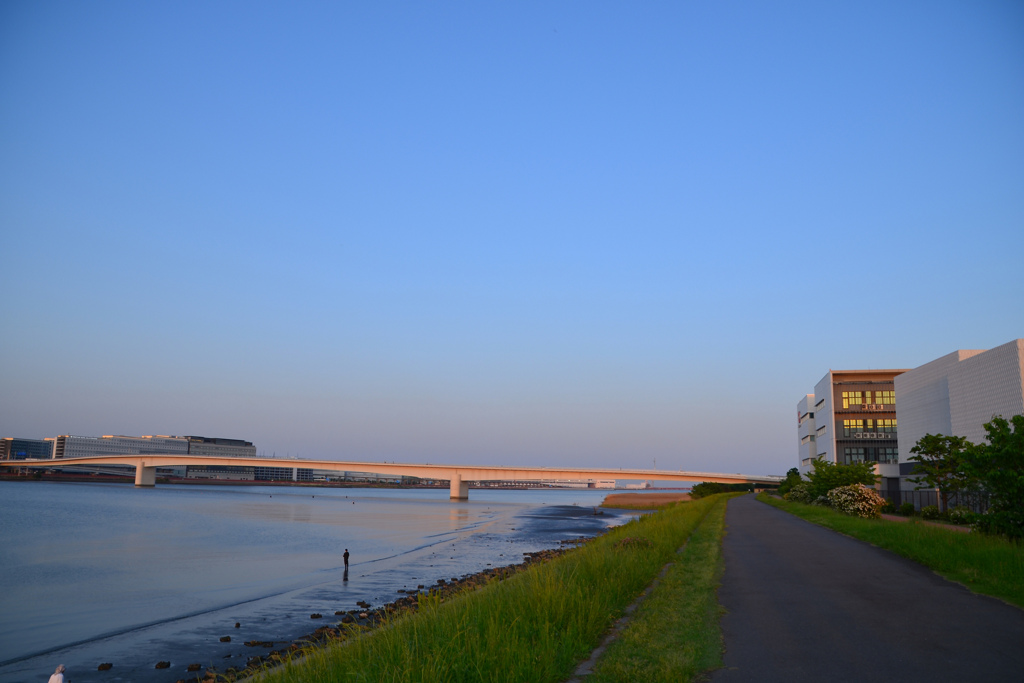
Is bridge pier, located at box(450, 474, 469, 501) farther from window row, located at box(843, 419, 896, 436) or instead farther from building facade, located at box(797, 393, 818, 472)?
window row, located at box(843, 419, 896, 436)

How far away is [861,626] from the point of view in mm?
11094

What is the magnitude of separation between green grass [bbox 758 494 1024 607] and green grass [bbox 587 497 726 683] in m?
5.68

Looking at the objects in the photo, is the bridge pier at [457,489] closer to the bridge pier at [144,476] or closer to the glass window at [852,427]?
the glass window at [852,427]

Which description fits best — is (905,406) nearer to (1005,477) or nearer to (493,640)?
(1005,477)

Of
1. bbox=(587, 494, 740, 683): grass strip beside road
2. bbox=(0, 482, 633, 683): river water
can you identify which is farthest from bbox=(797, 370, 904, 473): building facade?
bbox=(587, 494, 740, 683): grass strip beside road

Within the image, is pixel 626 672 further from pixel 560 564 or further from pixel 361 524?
pixel 361 524

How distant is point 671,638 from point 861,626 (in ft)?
11.9

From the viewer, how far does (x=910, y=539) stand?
69.6ft

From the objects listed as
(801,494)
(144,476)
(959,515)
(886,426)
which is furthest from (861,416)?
(144,476)

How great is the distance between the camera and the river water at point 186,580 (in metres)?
17.8

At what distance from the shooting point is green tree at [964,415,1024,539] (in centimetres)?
1959

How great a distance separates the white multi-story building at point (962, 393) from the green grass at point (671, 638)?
25908 mm

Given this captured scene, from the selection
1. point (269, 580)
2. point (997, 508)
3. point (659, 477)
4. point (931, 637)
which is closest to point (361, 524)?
point (269, 580)

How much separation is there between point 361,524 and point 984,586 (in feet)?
201
